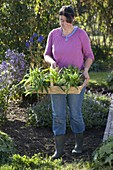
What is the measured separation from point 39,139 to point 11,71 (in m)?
1.92

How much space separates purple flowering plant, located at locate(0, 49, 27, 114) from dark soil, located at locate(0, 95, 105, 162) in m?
0.48

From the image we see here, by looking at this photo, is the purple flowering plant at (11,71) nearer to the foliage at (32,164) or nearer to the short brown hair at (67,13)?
the short brown hair at (67,13)

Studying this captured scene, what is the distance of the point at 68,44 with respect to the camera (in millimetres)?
5578

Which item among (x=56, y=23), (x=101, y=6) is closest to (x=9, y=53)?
(x=56, y=23)

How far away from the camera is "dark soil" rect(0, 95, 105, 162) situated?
6055 mm

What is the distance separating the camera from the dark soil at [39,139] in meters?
6.05

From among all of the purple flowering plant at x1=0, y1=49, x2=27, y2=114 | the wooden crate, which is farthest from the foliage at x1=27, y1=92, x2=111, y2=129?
the wooden crate

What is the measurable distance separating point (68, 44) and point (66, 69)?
313 mm

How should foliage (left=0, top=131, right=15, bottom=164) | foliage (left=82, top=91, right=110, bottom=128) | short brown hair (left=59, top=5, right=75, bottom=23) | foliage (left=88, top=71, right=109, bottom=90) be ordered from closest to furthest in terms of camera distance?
foliage (left=0, top=131, right=15, bottom=164), short brown hair (left=59, top=5, right=75, bottom=23), foliage (left=82, top=91, right=110, bottom=128), foliage (left=88, top=71, right=109, bottom=90)

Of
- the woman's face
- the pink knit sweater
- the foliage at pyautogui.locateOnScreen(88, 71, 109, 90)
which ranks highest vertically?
the woman's face

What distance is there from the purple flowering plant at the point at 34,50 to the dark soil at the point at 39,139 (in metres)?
1.12

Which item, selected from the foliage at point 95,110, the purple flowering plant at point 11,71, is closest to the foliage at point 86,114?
the foliage at point 95,110

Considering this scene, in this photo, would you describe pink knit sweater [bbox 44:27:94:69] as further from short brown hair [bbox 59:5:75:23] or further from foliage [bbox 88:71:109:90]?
foliage [bbox 88:71:109:90]

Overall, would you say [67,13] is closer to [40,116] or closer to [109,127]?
[109,127]
